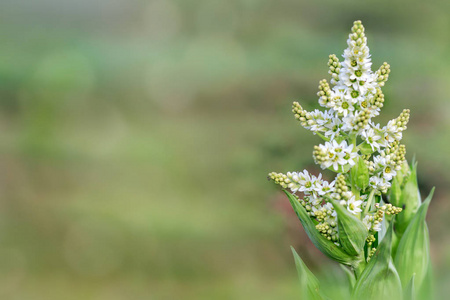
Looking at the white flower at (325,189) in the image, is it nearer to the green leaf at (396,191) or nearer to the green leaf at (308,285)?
the green leaf at (308,285)

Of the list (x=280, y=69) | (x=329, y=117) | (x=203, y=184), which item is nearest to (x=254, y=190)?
(x=203, y=184)

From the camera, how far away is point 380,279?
64 centimetres

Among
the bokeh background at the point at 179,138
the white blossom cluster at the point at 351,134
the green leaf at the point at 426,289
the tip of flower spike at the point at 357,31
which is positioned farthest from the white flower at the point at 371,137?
the bokeh background at the point at 179,138

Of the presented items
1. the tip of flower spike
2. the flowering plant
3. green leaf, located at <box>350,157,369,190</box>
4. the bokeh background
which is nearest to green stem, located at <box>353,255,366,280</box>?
the flowering plant

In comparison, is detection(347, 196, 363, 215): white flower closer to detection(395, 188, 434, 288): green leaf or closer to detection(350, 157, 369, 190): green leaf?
detection(350, 157, 369, 190): green leaf

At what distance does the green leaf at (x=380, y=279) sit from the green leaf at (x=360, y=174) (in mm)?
82

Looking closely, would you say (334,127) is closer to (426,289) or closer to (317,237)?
(317,237)

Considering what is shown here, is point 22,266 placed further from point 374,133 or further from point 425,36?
point 425,36

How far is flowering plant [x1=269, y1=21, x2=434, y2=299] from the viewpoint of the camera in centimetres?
64

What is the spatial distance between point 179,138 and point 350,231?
1.46m

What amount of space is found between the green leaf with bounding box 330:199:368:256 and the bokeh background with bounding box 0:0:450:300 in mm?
940

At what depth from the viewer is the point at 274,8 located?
7.50ft

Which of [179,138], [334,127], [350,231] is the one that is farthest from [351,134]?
[179,138]

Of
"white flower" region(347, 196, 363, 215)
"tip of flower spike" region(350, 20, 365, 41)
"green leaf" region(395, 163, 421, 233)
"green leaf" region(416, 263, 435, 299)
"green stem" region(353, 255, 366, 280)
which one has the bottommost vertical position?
"green stem" region(353, 255, 366, 280)
